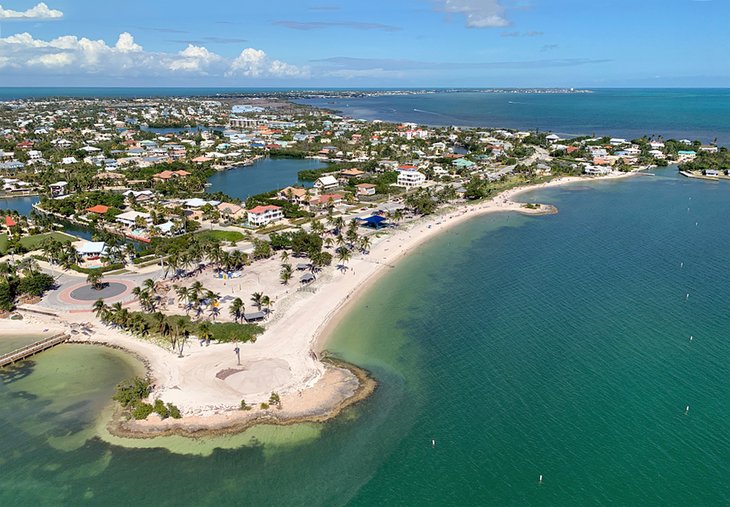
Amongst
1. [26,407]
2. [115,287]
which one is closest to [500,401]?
[26,407]

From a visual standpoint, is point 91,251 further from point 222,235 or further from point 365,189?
point 365,189

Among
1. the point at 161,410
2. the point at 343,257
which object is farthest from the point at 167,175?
the point at 161,410

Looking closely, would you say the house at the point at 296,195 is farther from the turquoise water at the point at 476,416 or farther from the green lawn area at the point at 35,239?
the turquoise water at the point at 476,416

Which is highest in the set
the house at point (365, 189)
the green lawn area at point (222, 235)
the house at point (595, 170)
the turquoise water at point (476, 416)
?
the house at point (595, 170)

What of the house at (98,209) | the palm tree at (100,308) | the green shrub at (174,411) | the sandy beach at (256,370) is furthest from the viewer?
the house at (98,209)

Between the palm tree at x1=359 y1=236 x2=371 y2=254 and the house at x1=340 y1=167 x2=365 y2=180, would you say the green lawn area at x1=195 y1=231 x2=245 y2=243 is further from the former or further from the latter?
the house at x1=340 y1=167 x2=365 y2=180

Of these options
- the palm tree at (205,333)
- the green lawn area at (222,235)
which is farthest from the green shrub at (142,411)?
the green lawn area at (222,235)

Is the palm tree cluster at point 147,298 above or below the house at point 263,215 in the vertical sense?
below
